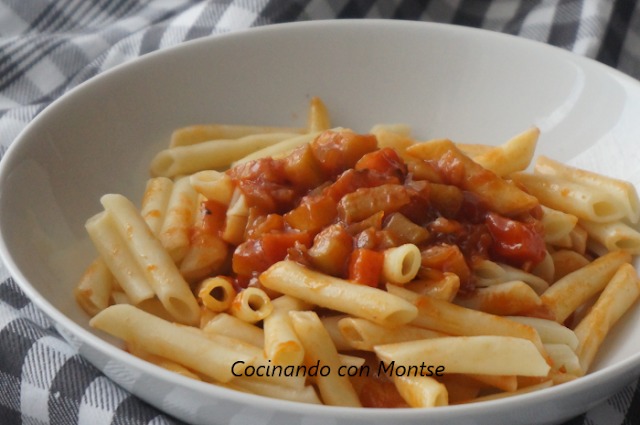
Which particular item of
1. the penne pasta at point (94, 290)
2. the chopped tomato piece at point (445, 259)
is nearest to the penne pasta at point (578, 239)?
the chopped tomato piece at point (445, 259)

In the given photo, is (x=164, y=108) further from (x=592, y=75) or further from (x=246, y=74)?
(x=592, y=75)

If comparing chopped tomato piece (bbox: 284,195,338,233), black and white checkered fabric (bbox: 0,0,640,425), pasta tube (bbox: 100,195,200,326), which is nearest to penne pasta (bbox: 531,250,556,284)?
chopped tomato piece (bbox: 284,195,338,233)

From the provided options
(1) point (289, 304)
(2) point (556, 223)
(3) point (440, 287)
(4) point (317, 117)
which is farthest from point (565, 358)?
(4) point (317, 117)

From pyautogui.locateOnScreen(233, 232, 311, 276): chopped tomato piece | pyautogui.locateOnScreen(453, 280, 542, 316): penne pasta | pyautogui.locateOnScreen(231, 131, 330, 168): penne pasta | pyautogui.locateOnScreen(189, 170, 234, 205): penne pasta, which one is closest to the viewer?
pyautogui.locateOnScreen(453, 280, 542, 316): penne pasta

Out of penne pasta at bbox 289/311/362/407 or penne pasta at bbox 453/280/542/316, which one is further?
penne pasta at bbox 453/280/542/316

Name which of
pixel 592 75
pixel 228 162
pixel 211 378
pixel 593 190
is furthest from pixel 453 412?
pixel 592 75

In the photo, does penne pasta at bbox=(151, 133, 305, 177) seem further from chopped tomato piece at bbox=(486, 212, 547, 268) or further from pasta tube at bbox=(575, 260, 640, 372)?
pasta tube at bbox=(575, 260, 640, 372)
